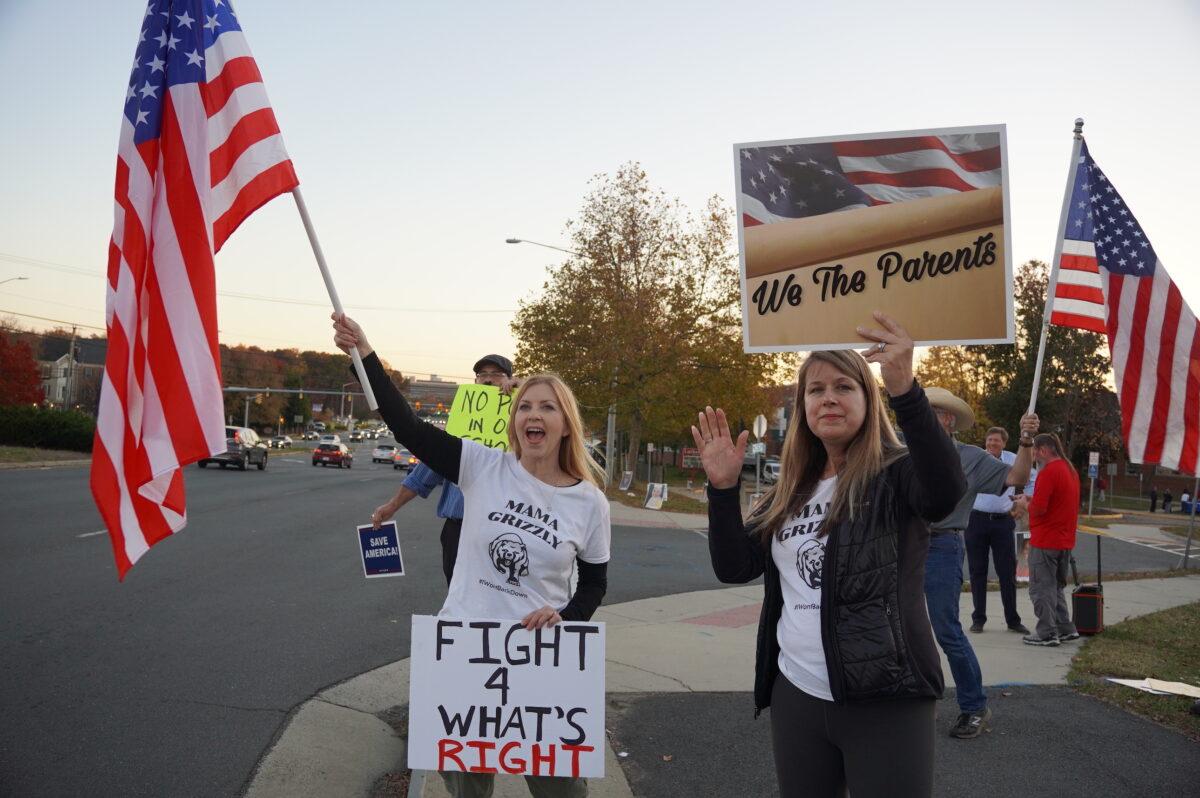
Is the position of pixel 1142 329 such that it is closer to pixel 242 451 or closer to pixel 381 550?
pixel 381 550

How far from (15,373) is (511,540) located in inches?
2155

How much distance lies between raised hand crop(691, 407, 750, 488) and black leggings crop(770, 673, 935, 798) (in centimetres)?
66

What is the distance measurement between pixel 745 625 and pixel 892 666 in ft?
22.1

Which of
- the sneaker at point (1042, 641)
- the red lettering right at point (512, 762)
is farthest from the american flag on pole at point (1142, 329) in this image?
the red lettering right at point (512, 762)

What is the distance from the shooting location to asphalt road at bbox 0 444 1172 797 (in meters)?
4.50

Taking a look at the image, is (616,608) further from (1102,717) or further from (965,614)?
(1102,717)

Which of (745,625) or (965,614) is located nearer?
(745,625)

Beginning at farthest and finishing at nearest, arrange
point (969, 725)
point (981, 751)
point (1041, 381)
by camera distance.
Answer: point (1041, 381)
point (969, 725)
point (981, 751)

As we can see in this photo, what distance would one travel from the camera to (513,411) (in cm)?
344

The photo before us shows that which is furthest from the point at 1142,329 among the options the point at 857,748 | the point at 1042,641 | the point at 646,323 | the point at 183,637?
the point at 646,323

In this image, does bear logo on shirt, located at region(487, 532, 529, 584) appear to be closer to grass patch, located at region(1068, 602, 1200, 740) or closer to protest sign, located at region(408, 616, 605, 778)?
protest sign, located at region(408, 616, 605, 778)

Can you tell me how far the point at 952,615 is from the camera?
5145mm

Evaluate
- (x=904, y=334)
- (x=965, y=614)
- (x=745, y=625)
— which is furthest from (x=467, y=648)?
(x=965, y=614)

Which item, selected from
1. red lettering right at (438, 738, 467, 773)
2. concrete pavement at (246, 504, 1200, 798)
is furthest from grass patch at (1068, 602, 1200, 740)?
red lettering right at (438, 738, 467, 773)
